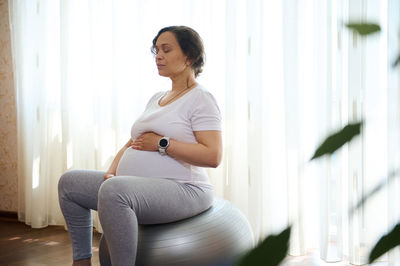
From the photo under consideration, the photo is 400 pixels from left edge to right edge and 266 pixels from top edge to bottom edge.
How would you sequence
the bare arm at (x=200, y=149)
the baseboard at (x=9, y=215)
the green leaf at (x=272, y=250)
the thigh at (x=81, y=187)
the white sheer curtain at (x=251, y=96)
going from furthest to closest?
the baseboard at (x=9, y=215), the white sheer curtain at (x=251, y=96), the thigh at (x=81, y=187), the bare arm at (x=200, y=149), the green leaf at (x=272, y=250)

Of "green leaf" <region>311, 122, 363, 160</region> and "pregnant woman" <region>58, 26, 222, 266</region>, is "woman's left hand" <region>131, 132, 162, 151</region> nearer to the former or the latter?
"pregnant woman" <region>58, 26, 222, 266</region>

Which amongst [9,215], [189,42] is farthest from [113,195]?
[9,215]

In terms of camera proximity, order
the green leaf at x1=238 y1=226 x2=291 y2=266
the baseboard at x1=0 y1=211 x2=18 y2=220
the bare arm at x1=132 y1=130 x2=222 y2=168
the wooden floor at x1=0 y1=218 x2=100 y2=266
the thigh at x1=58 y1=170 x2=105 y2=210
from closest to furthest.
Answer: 1. the green leaf at x1=238 y1=226 x2=291 y2=266
2. the bare arm at x1=132 y1=130 x2=222 y2=168
3. the thigh at x1=58 y1=170 x2=105 y2=210
4. the wooden floor at x1=0 y1=218 x2=100 y2=266
5. the baseboard at x1=0 y1=211 x2=18 y2=220

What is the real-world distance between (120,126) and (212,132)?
4.14ft

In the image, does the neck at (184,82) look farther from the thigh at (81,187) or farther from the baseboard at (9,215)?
the baseboard at (9,215)

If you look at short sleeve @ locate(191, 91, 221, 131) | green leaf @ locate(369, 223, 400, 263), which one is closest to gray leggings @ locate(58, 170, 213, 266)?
short sleeve @ locate(191, 91, 221, 131)

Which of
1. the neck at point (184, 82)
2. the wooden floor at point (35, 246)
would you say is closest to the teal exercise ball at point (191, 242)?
the neck at point (184, 82)

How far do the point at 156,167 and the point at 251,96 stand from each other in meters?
0.88

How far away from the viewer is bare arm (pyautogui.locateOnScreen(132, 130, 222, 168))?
1.56 meters

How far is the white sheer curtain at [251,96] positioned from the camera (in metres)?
2.03

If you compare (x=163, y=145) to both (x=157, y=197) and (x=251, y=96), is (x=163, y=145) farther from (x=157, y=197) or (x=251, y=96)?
(x=251, y=96)

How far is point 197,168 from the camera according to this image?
1655mm

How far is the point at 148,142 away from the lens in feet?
5.36

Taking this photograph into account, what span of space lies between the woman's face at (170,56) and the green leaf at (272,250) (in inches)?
63.2
